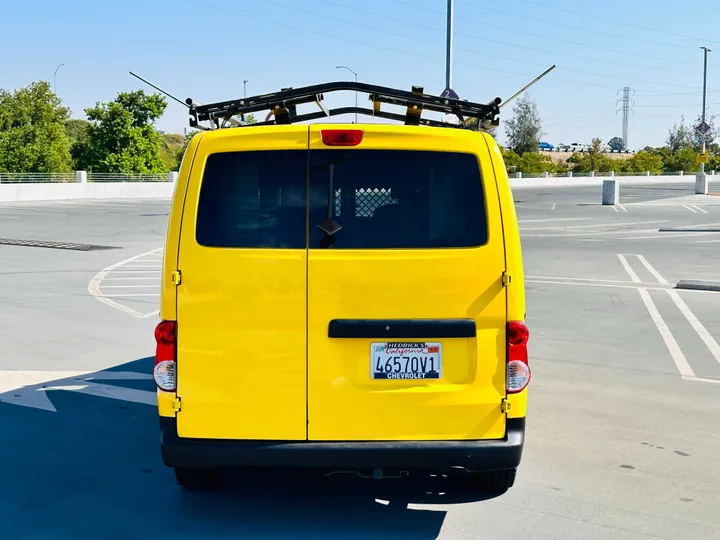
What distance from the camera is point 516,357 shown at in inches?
173

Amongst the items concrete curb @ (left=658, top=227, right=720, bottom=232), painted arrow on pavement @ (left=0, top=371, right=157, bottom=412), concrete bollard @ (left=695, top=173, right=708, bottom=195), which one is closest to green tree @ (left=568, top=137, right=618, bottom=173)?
concrete bollard @ (left=695, top=173, right=708, bottom=195)

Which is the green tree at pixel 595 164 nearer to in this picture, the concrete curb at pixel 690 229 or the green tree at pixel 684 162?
the green tree at pixel 684 162

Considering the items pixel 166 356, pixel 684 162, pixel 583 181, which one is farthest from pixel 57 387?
pixel 684 162

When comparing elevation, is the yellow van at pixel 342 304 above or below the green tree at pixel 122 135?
below

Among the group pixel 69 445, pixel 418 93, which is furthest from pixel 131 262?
pixel 418 93

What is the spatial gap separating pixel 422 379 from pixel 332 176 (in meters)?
1.08

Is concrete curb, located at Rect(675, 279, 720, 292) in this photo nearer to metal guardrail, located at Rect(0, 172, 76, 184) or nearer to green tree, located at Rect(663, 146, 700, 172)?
metal guardrail, located at Rect(0, 172, 76, 184)

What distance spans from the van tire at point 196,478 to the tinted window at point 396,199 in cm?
153

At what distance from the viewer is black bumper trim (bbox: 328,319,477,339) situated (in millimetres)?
4266

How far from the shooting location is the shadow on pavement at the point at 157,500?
452cm

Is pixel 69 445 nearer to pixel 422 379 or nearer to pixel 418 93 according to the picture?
pixel 422 379

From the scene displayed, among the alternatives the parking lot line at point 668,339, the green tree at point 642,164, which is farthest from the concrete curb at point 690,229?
the green tree at point 642,164

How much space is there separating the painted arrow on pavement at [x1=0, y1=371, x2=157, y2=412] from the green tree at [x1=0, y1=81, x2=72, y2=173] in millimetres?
61274

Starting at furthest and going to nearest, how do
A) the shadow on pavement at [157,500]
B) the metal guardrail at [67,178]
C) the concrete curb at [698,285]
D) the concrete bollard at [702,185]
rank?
the concrete bollard at [702,185], the metal guardrail at [67,178], the concrete curb at [698,285], the shadow on pavement at [157,500]
